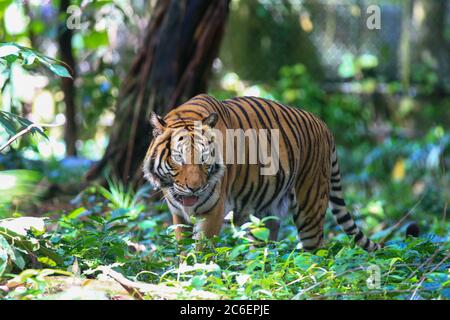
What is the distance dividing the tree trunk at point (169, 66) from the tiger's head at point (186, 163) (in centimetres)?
230

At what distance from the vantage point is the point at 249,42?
45.6ft

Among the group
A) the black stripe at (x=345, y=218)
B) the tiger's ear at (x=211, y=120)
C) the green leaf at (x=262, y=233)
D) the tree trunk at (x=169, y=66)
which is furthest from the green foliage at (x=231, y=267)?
the tree trunk at (x=169, y=66)

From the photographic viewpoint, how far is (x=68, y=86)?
10109 mm

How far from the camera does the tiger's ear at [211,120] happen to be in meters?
4.96

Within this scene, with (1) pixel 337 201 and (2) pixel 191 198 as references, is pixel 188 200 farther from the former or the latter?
(1) pixel 337 201

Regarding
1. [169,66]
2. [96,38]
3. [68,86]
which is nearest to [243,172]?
[169,66]

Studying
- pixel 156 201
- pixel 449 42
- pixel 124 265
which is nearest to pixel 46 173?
pixel 156 201

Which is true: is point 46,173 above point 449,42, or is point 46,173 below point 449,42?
below

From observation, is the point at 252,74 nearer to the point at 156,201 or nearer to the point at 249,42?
the point at 249,42

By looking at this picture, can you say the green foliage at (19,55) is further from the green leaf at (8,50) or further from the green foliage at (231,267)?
the green foliage at (231,267)

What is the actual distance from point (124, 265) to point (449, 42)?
36.3 feet

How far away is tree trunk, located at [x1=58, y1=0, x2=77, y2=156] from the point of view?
959 centimetres

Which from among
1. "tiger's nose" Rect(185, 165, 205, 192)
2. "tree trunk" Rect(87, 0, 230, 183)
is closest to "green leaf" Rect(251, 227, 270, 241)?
"tiger's nose" Rect(185, 165, 205, 192)
